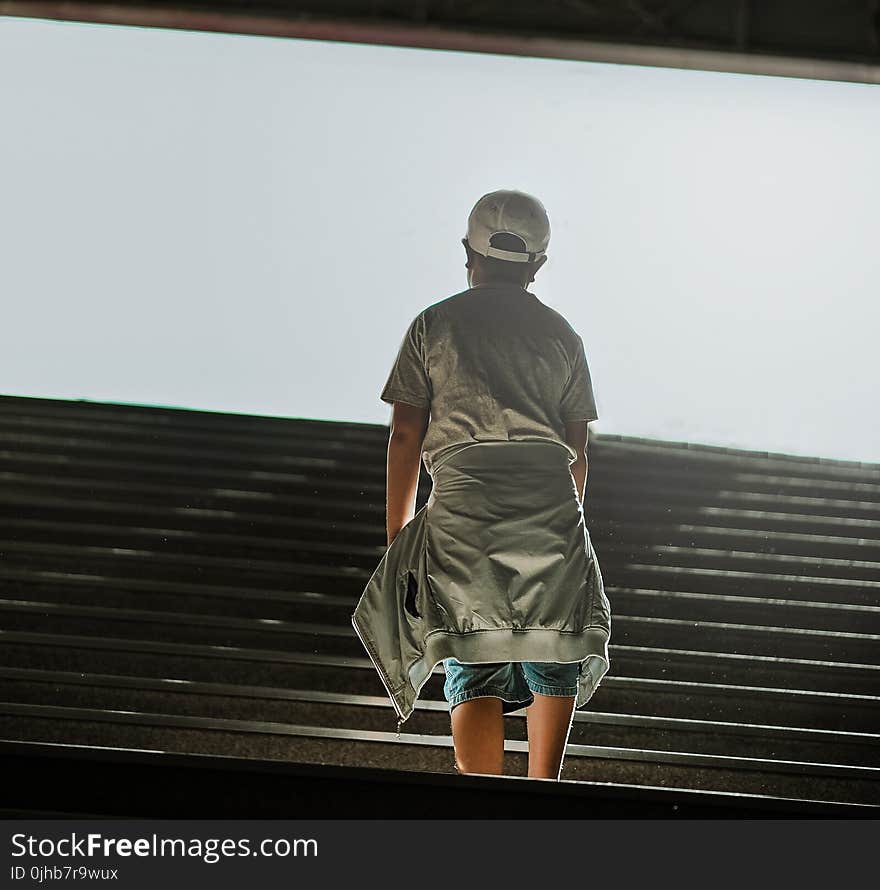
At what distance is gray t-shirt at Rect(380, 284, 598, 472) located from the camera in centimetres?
201

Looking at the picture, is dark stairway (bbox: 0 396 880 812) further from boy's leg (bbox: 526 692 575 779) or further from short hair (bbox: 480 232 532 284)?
short hair (bbox: 480 232 532 284)

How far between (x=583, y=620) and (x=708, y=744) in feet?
4.57

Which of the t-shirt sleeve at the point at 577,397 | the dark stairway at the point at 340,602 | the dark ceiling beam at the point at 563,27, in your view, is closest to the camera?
the t-shirt sleeve at the point at 577,397

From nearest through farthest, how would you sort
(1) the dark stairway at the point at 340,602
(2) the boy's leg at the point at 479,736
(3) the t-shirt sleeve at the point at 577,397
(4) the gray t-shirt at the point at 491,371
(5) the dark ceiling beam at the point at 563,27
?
1. (2) the boy's leg at the point at 479,736
2. (4) the gray t-shirt at the point at 491,371
3. (3) the t-shirt sleeve at the point at 577,397
4. (1) the dark stairway at the point at 340,602
5. (5) the dark ceiling beam at the point at 563,27

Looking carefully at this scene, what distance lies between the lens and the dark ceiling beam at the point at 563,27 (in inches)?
318

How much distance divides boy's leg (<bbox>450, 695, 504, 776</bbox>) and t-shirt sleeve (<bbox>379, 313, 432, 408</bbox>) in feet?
1.82

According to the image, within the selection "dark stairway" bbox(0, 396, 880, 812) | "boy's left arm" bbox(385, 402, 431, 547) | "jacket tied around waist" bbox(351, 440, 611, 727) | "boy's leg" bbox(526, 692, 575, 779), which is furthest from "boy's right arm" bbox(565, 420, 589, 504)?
"dark stairway" bbox(0, 396, 880, 812)

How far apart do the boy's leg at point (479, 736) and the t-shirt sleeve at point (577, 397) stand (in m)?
0.55

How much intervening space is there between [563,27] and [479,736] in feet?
23.8

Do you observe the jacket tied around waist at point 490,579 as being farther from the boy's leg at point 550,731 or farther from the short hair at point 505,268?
the short hair at point 505,268

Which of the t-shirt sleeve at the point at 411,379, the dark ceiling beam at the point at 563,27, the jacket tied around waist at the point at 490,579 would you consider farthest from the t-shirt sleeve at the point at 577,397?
the dark ceiling beam at the point at 563,27

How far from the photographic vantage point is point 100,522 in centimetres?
436
